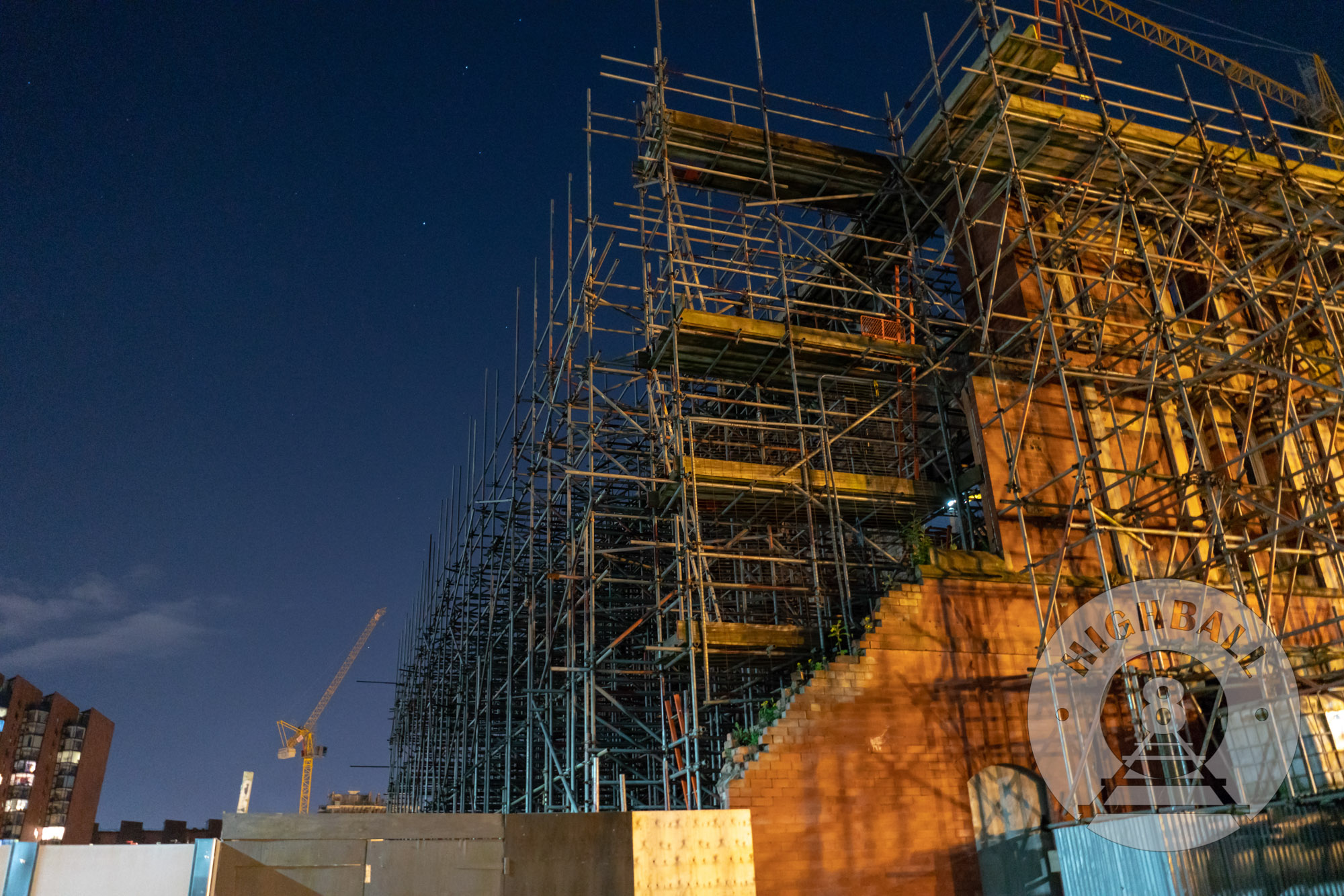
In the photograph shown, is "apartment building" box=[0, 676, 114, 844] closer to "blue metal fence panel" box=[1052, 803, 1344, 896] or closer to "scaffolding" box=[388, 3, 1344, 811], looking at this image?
"scaffolding" box=[388, 3, 1344, 811]

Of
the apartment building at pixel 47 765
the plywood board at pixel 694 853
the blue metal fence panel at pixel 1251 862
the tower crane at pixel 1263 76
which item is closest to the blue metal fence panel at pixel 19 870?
the plywood board at pixel 694 853

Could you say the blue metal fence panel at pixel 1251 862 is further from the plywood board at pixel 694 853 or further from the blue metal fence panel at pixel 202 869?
the blue metal fence panel at pixel 202 869

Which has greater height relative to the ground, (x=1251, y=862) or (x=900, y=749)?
(x=900, y=749)

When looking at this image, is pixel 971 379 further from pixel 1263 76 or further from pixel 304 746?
pixel 304 746

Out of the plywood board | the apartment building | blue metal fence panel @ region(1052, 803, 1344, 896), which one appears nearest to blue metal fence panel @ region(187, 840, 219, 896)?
the plywood board

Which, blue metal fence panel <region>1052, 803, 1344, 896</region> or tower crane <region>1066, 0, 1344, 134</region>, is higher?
tower crane <region>1066, 0, 1344, 134</region>

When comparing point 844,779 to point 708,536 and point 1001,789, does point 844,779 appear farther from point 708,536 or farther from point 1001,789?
point 708,536

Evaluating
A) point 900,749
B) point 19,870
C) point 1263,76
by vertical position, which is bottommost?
point 19,870

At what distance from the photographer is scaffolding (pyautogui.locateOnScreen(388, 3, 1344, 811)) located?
16.9 metres

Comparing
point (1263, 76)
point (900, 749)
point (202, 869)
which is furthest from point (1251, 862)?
point (1263, 76)

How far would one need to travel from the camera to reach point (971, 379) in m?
18.4

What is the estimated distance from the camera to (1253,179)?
67.0ft

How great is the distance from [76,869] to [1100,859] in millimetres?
12257

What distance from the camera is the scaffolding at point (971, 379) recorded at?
55.5 ft
